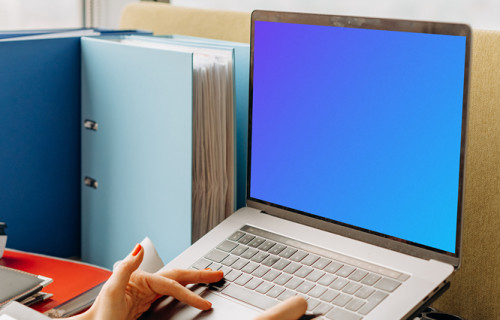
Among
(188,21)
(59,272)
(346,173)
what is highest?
(188,21)

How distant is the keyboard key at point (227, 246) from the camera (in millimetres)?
836

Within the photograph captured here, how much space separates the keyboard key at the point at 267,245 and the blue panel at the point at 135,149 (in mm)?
174

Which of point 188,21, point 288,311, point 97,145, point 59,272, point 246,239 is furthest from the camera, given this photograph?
point 188,21

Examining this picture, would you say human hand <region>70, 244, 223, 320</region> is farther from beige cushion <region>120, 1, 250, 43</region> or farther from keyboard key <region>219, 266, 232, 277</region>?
beige cushion <region>120, 1, 250, 43</region>

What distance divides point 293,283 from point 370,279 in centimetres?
9

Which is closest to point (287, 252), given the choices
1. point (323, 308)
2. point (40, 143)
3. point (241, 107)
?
point (323, 308)

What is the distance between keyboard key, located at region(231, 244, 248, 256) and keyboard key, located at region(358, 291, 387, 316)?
0.65 feet

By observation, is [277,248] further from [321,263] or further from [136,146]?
[136,146]

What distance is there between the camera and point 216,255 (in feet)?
2.72

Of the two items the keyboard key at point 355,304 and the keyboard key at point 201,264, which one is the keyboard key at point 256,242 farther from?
the keyboard key at point 355,304

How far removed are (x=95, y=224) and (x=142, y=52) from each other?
14.2 inches

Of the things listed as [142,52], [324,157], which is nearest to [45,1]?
[142,52]

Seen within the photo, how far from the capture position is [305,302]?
660 millimetres

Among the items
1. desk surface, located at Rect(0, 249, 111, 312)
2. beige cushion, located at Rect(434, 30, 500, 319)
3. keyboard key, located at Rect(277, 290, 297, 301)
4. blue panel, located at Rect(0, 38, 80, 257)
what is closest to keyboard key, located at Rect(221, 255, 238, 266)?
keyboard key, located at Rect(277, 290, 297, 301)
